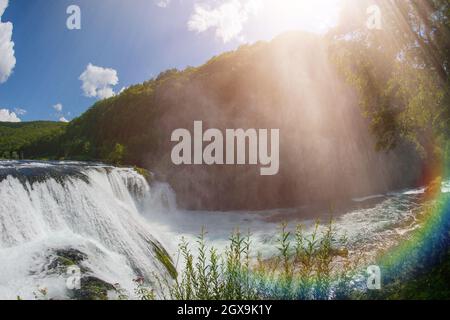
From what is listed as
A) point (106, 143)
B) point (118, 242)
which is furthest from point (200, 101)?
point (118, 242)

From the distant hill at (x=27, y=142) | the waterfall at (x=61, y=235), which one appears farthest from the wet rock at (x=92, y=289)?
the distant hill at (x=27, y=142)

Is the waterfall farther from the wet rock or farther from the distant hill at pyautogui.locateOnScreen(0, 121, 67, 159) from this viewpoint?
the distant hill at pyautogui.locateOnScreen(0, 121, 67, 159)

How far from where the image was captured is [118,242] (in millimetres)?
12828

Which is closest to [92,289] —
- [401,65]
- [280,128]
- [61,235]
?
[61,235]

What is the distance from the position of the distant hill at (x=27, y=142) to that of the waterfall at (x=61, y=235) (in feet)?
179

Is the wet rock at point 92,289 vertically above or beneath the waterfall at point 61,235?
beneath

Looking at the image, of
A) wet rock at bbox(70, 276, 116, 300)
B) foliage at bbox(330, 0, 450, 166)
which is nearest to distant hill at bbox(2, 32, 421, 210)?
foliage at bbox(330, 0, 450, 166)

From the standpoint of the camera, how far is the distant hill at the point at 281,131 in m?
33.9

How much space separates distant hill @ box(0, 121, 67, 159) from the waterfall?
54650mm

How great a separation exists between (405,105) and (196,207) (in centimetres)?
2262

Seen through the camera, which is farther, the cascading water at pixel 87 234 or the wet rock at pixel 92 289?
the cascading water at pixel 87 234

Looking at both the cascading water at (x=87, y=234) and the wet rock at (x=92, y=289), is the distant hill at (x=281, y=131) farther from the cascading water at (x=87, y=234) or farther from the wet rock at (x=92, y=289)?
the wet rock at (x=92, y=289)

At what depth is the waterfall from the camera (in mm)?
8688
